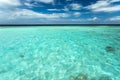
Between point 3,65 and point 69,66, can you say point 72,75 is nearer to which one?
point 69,66

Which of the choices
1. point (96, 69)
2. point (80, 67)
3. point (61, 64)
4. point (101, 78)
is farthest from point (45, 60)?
point (101, 78)

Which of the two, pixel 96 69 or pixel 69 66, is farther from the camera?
pixel 69 66

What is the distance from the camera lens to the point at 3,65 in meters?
6.36

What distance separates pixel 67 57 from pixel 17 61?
2.53m

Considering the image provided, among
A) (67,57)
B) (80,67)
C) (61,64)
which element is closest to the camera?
(80,67)

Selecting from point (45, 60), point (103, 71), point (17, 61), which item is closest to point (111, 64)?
point (103, 71)

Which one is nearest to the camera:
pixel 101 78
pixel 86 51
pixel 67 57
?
pixel 101 78

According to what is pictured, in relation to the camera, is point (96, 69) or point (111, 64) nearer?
point (96, 69)

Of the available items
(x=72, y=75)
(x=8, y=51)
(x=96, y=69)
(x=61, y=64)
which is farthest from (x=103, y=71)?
(x=8, y=51)

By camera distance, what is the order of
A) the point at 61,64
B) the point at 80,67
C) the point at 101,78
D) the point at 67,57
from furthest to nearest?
the point at 67,57 < the point at 61,64 < the point at 80,67 < the point at 101,78

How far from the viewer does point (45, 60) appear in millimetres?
7090

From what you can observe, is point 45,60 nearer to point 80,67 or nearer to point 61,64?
point 61,64

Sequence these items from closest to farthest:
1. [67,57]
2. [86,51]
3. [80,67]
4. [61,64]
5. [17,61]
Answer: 1. [80,67]
2. [61,64]
3. [17,61]
4. [67,57]
5. [86,51]

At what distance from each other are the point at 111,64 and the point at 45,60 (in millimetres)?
3126
